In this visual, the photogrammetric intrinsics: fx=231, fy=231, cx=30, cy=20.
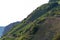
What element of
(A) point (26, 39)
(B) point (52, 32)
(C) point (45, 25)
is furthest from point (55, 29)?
(A) point (26, 39)

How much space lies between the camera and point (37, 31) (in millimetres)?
151875

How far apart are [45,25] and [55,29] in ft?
41.0

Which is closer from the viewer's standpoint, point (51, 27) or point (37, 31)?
point (51, 27)

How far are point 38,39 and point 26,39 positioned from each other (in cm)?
1985

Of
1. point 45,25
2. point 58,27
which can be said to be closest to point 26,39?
point 45,25

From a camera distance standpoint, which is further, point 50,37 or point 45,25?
point 45,25

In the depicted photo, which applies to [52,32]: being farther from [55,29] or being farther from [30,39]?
[30,39]

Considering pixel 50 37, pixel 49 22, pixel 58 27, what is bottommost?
pixel 50 37

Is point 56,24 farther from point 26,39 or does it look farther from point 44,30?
point 26,39

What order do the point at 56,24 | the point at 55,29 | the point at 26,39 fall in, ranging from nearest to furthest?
the point at 55,29 → the point at 56,24 → the point at 26,39

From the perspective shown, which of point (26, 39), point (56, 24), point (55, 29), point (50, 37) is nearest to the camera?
point (50, 37)

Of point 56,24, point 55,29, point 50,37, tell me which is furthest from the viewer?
point 56,24

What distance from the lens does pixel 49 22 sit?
148 m

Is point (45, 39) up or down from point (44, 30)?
down
